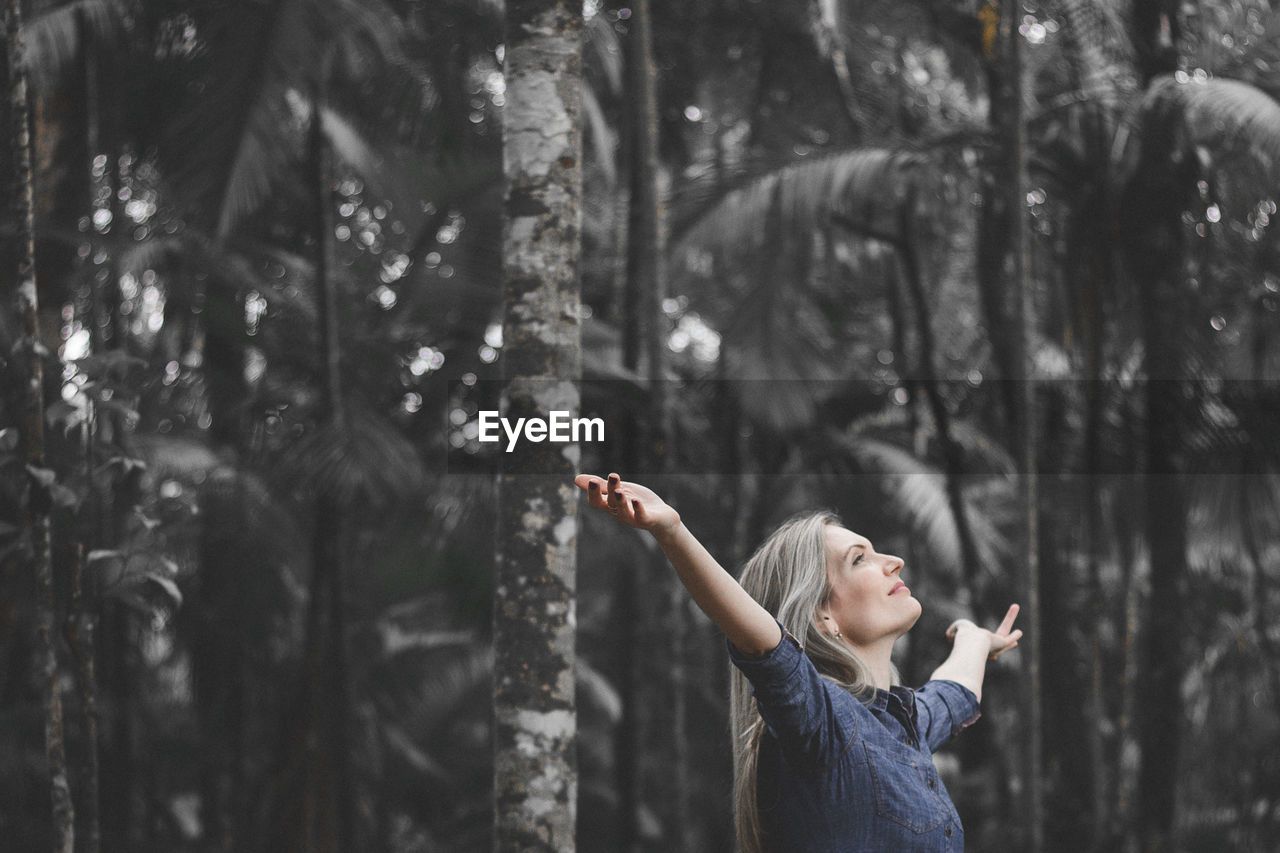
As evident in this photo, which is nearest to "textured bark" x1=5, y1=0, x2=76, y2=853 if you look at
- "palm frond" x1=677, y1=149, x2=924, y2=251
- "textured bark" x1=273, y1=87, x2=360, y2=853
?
"textured bark" x1=273, y1=87, x2=360, y2=853

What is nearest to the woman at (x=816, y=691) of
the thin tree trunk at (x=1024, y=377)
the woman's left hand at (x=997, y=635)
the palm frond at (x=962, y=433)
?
the woman's left hand at (x=997, y=635)

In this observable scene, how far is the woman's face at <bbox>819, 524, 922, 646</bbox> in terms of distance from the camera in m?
1.91

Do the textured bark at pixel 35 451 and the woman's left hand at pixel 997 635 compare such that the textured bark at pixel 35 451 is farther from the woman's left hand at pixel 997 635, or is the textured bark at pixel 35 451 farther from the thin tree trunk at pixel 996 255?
the thin tree trunk at pixel 996 255

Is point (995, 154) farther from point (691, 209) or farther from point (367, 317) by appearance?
point (367, 317)

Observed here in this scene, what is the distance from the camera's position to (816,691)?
5.61 feet

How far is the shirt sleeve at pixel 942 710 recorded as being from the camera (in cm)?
212

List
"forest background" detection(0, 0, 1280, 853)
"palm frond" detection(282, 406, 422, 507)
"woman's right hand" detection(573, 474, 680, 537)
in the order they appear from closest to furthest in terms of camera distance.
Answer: "woman's right hand" detection(573, 474, 680, 537) → "forest background" detection(0, 0, 1280, 853) → "palm frond" detection(282, 406, 422, 507)

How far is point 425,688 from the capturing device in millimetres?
13156

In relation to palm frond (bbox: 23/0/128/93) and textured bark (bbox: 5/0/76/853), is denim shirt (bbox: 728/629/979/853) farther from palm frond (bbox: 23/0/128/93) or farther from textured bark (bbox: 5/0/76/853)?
palm frond (bbox: 23/0/128/93)

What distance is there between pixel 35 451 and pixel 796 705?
3.02m

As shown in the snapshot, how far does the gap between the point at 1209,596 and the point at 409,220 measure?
26.7 feet

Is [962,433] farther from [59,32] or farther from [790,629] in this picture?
[790,629]

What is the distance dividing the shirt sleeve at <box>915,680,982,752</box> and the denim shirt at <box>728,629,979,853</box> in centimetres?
20

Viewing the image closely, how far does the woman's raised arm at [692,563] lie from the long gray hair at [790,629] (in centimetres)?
27
